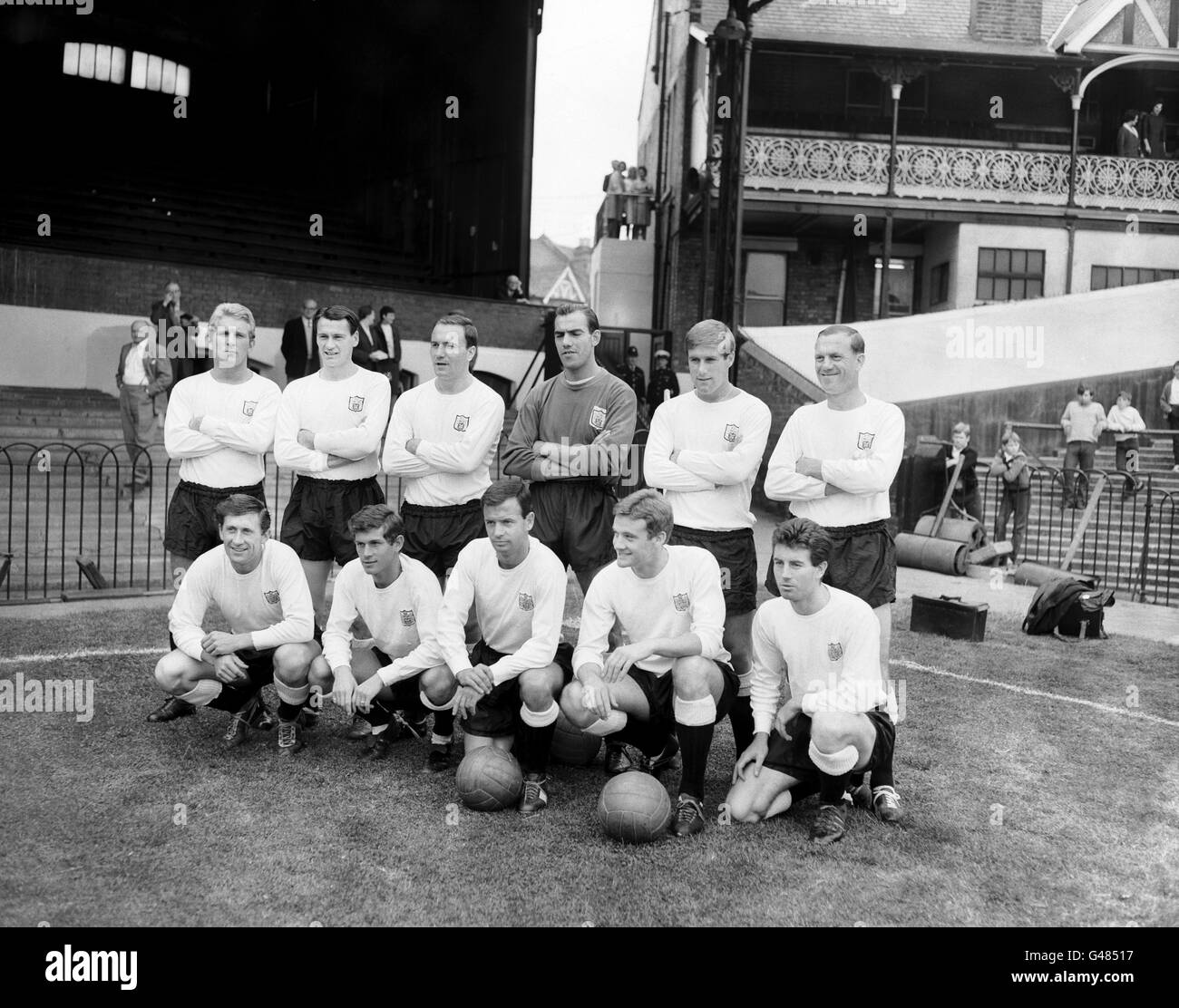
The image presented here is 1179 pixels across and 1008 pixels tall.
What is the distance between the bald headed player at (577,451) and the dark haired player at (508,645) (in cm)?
60

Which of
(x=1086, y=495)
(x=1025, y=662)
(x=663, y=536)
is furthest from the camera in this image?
(x=1086, y=495)

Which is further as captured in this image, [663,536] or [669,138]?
[669,138]

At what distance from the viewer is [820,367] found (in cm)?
547

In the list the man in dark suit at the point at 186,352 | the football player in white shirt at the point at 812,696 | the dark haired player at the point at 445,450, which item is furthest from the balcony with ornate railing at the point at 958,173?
the football player in white shirt at the point at 812,696

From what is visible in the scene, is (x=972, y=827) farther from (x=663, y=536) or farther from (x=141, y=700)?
(x=141, y=700)

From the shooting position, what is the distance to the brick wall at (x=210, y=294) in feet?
53.4

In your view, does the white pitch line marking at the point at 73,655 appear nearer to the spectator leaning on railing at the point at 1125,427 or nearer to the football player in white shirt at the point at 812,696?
the football player in white shirt at the point at 812,696

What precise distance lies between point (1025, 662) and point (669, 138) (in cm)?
2177

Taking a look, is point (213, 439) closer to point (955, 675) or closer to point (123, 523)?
point (955, 675)

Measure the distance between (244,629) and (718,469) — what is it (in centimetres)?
264

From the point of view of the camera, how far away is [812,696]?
489 centimetres

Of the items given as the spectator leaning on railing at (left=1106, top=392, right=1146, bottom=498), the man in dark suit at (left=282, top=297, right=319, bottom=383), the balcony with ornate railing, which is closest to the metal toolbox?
the man in dark suit at (left=282, top=297, right=319, bottom=383)

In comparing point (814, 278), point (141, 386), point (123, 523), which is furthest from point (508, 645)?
point (814, 278)

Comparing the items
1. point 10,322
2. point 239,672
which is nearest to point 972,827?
point 239,672
